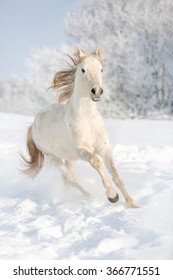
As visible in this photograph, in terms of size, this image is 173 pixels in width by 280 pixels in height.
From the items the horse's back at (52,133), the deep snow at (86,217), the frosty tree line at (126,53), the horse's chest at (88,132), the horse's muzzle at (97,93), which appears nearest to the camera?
the deep snow at (86,217)

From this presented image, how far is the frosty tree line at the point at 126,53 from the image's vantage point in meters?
15.3

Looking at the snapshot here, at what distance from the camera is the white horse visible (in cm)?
352

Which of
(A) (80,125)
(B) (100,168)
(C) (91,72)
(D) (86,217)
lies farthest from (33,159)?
(D) (86,217)

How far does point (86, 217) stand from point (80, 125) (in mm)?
850

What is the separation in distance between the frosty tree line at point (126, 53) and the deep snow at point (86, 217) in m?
9.88

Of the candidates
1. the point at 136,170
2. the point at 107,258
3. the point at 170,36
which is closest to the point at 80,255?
the point at 107,258

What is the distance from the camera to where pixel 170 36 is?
49.2 feet

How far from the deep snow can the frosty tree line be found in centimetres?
988

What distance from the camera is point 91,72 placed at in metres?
3.53

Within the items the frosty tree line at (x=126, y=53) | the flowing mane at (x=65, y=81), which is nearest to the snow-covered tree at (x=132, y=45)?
the frosty tree line at (x=126, y=53)

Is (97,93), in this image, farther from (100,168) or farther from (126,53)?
(126,53)

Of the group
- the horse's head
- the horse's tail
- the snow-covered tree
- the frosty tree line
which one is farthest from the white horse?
the snow-covered tree

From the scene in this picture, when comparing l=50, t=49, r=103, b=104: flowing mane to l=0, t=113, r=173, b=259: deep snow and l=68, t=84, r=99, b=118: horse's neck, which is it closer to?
l=68, t=84, r=99, b=118: horse's neck

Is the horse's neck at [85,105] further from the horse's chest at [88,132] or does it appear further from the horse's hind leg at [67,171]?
the horse's hind leg at [67,171]
